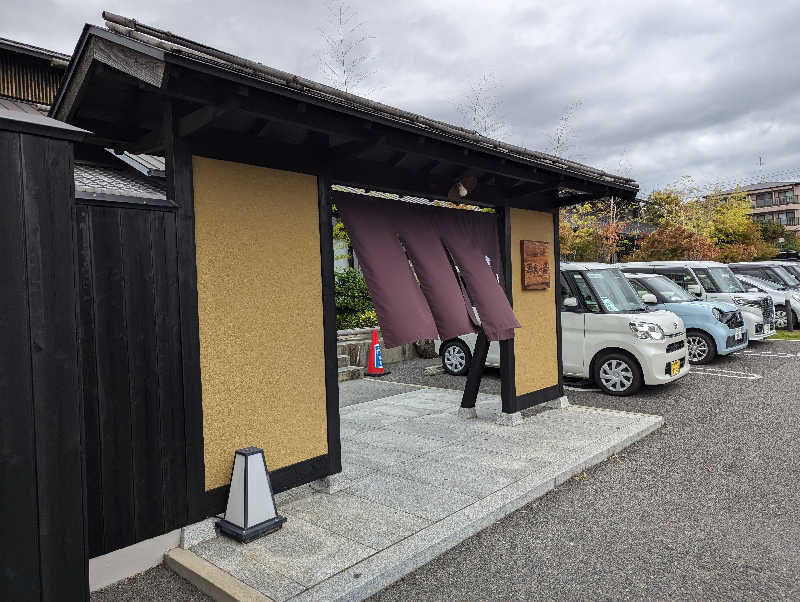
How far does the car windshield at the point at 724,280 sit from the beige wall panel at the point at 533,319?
8135mm

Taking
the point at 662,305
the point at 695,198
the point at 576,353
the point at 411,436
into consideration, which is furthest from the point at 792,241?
the point at 411,436

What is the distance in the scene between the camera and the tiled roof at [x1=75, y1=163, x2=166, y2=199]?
3.46m

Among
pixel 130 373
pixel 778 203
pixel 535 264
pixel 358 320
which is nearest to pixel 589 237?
pixel 358 320

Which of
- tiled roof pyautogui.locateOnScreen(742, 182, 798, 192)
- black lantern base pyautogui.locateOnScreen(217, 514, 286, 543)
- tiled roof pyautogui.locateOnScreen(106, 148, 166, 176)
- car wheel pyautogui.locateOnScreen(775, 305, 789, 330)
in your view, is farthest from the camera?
tiled roof pyautogui.locateOnScreen(742, 182, 798, 192)

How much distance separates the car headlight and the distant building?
69.5 m

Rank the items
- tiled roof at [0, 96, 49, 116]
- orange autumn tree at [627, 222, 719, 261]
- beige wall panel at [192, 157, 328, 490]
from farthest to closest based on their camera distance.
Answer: orange autumn tree at [627, 222, 719, 261] < beige wall panel at [192, 157, 328, 490] < tiled roof at [0, 96, 49, 116]

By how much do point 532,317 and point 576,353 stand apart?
228cm

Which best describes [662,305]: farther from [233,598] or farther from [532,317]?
[233,598]

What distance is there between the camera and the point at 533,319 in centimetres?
698

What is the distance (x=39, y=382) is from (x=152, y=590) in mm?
1548

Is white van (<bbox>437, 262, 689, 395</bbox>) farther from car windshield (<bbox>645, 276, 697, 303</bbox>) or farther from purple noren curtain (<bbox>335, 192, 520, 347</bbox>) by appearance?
purple noren curtain (<bbox>335, 192, 520, 347</bbox>)

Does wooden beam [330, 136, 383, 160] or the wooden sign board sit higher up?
wooden beam [330, 136, 383, 160]

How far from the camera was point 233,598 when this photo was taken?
2.95 metres

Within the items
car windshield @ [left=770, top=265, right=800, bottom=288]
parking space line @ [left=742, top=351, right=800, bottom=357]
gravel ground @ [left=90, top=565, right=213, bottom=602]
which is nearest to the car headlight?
parking space line @ [left=742, top=351, right=800, bottom=357]
